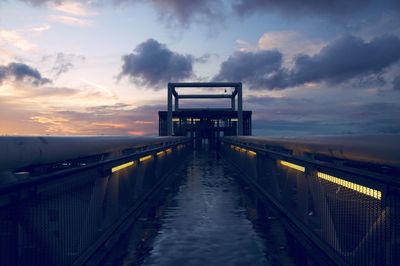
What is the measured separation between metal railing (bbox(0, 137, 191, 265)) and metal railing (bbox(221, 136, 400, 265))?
10.4 ft

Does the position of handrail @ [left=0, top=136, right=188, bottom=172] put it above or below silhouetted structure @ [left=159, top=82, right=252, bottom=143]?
below

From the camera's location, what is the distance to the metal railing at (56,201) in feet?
10.3

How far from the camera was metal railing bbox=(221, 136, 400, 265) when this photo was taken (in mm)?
3430

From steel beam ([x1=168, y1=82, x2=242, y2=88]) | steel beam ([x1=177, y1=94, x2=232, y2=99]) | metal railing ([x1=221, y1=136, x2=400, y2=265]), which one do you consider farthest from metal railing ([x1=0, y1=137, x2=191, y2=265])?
steel beam ([x1=177, y1=94, x2=232, y2=99])

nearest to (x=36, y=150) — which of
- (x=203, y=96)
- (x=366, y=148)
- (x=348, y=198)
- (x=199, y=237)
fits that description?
(x=366, y=148)

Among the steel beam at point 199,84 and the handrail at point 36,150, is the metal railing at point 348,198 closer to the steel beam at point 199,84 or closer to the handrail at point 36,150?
the handrail at point 36,150

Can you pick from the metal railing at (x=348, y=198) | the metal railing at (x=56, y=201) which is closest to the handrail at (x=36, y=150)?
the metal railing at (x=56, y=201)

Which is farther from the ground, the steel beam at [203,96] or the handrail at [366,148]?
the steel beam at [203,96]

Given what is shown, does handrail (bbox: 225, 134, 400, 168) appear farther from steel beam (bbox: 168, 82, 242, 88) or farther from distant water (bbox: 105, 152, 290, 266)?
steel beam (bbox: 168, 82, 242, 88)

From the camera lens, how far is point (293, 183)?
7.14 meters

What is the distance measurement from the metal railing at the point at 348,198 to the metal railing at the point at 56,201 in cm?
316

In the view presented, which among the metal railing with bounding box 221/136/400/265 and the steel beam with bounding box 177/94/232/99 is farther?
the steel beam with bounding box 177/94/232/99

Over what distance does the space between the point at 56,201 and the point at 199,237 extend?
298cm

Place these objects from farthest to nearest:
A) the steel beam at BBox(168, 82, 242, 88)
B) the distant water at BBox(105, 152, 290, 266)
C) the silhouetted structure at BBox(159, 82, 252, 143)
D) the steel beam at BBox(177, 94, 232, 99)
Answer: the steel beam at BBox(177, 94, 232, 99)
the silhouetted structure at BBox(159, 82, 252, 143)
the steel beam at BBox(168, 82, 242, 88)
the distant water at BBox(105, 152, 290, 266)
